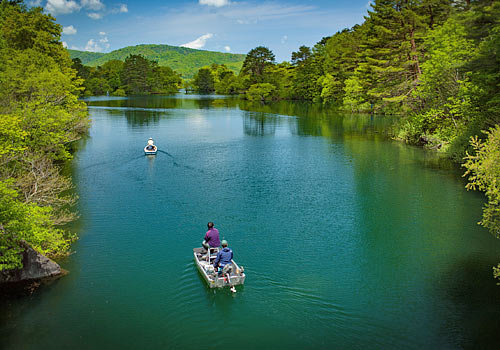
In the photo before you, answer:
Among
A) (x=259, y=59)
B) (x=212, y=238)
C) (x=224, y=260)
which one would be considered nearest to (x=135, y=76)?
(x=259, y=59)

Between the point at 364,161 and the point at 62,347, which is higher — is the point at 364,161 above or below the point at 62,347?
above

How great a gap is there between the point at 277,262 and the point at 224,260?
2.88 metres

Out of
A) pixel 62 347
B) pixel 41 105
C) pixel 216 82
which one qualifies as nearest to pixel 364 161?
pixel 41 105

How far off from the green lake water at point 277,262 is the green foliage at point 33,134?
165cm

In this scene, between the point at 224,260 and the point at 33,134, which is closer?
the point at 224,260

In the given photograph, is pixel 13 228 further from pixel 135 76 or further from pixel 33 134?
pixel 135 76

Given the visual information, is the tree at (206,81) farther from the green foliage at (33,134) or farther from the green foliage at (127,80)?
the green foliage at (33,134)

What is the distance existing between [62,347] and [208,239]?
19.1 feet

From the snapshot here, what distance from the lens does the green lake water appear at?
37.8 ft

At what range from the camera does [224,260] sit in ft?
44.3

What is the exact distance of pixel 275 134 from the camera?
49.5 metres

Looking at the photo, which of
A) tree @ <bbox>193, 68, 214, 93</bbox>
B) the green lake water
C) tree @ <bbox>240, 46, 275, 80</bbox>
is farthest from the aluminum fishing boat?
tree @ <bbox>193, 68, 214, 93</bbox>

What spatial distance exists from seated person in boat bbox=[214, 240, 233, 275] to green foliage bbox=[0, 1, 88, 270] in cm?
591

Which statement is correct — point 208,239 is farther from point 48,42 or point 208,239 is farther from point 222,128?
point 222,128
